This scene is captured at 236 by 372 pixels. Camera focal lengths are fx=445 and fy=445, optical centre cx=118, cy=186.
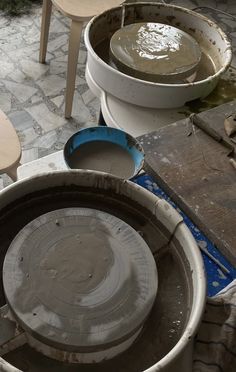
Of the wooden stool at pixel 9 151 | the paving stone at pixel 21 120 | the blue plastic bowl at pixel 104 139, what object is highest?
the blue plastic bowl at pixel 104 139

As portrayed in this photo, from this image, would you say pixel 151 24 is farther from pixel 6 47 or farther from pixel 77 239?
pixel 6 47

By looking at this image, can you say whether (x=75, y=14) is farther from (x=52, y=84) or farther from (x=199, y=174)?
(x=199, y=174)

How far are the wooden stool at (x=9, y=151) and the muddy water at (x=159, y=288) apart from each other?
0.96 m

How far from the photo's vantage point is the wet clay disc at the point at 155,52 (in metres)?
1.83

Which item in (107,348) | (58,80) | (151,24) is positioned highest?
(151,24)

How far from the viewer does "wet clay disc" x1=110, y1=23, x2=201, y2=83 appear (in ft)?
6.01

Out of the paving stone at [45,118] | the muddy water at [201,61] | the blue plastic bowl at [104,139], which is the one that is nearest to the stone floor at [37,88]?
the paving stone at [45,118]

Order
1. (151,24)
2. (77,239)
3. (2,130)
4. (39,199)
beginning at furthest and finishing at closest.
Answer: (2,130) < (151,24) < (39,199) < (77,239)

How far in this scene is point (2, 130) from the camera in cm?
225

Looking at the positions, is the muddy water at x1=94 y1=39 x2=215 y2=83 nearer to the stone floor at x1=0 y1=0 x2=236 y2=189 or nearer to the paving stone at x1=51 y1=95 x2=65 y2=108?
the stone floor at x1=0 y1=0 x2=236 y2=189

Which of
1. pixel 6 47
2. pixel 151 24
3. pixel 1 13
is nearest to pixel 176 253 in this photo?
pixel 151 24

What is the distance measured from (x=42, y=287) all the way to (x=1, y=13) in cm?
375

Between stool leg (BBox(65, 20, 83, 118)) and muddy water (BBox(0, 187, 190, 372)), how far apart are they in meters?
1.94

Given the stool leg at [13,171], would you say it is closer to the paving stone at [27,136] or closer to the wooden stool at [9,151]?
the wooden stool at [9,151]
